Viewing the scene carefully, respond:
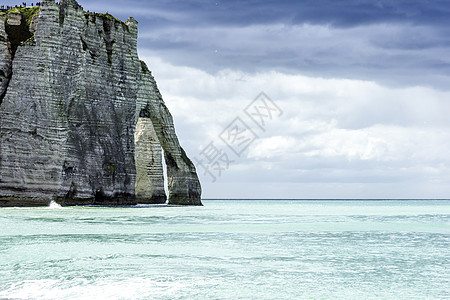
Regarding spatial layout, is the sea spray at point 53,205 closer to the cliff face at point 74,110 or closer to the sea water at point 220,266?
the cliff face at point 74,110

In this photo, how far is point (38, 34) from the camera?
1854 inches

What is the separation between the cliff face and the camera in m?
45.7

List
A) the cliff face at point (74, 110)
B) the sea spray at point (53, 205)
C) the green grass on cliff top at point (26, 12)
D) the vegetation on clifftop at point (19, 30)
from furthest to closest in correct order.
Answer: the green grass on cliff top at point (26, 12)
the vegetation on clifftop at point (19, 30)
the cliff face at point (74, 110)
the sea spray at point (53, 205)

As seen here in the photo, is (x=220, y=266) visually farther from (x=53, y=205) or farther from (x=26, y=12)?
(x=26, y=12)

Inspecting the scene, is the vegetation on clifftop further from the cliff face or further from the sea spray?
the sea spray

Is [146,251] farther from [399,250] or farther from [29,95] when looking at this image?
[29,95]

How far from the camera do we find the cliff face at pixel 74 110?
45688 millimetres

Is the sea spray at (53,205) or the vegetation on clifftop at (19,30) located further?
the vegetation on clifftop at (19,30)

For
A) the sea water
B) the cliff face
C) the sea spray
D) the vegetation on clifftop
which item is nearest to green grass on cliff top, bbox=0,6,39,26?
the vegetation on clifftop

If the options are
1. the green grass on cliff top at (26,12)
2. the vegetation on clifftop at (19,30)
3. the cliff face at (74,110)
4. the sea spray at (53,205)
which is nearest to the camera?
the sea spray at (53,205)

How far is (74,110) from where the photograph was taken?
49469 mm

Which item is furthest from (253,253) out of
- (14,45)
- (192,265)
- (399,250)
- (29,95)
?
(14,45)

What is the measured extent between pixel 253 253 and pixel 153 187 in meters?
45.3


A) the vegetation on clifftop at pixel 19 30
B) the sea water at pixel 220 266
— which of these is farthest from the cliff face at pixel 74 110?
the sea water at pixel 220 266
